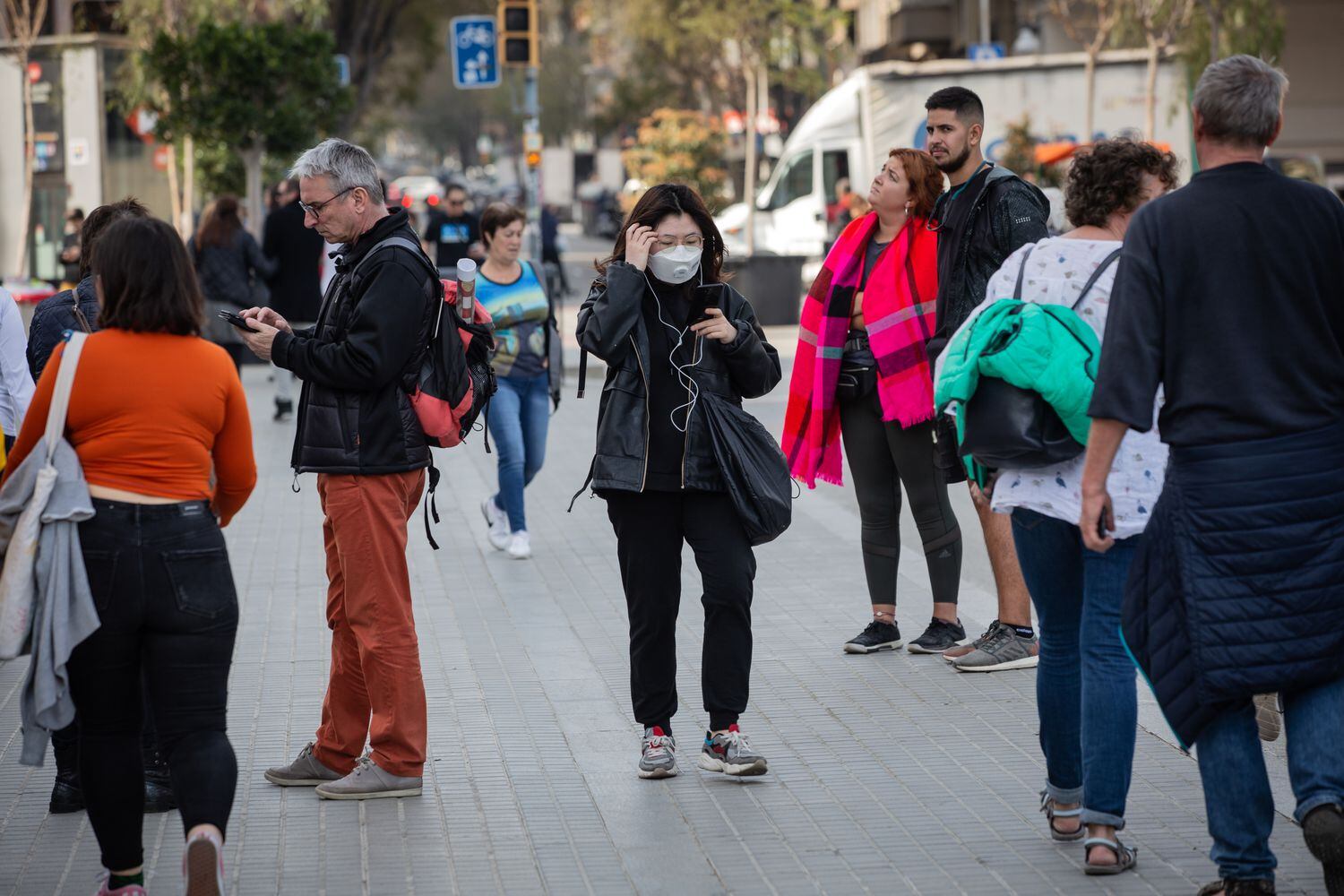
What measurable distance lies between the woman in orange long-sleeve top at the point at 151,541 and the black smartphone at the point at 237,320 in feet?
1.97

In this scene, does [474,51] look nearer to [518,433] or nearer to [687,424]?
[518,433]

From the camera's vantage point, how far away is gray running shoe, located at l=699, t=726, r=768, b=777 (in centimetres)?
541

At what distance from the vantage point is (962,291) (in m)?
6.46

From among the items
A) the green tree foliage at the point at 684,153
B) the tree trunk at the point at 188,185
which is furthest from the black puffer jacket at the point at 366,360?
the green tree foliage at the point at 684,153

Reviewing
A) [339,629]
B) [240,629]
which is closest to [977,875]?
[339,629]

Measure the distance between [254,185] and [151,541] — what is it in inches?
677

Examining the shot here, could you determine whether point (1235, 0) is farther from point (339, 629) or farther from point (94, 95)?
point (339, 629)

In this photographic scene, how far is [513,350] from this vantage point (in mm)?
9188

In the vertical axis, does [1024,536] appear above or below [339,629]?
above

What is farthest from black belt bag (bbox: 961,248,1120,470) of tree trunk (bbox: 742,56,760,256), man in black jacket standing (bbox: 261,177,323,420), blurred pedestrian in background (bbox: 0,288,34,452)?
tree trunk (bbox: 742,56,760,256)

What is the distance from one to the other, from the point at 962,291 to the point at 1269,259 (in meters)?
2.50

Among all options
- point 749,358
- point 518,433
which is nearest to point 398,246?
point 749,358

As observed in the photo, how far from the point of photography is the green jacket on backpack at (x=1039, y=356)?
4.40 meters

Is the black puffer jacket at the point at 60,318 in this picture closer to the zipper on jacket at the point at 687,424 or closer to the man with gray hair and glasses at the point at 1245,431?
the zipper on jacket at the point at 687,424
